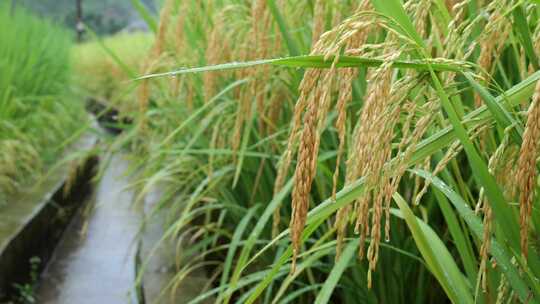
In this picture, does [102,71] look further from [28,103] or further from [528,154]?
[528,154]

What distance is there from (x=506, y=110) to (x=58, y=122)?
4.97 metres

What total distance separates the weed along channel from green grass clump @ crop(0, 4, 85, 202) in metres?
→ 0.02

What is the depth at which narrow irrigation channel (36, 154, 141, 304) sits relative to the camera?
3.70 metres

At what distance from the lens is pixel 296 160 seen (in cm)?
230

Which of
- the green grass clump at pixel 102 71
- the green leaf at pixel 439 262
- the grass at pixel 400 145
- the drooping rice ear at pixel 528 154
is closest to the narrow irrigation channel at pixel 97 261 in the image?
the grass at pixel 400 145

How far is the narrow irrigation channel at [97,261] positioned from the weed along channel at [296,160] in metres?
0.02

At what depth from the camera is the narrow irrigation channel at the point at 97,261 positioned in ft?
12.1

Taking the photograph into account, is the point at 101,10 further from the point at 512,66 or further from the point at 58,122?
the point at 512,66

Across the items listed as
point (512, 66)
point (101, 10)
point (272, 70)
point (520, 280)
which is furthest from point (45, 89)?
point (101, 10)

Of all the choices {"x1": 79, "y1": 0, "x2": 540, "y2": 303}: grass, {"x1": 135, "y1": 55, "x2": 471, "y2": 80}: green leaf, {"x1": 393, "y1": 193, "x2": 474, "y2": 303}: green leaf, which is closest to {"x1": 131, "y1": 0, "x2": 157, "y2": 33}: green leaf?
{"x1": 79, "y1": 0, "x2": 540, "y2": 303}: grass

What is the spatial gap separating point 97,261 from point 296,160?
227cm

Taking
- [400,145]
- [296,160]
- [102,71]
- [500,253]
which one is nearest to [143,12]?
[296,160]

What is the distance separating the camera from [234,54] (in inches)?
98.3

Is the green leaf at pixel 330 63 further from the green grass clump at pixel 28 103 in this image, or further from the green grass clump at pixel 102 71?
the green grass clump at pixel 102 71
